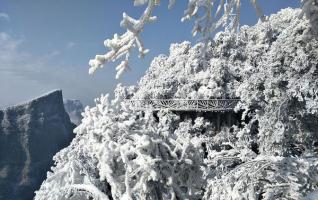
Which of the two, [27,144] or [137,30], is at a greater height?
[27,144]

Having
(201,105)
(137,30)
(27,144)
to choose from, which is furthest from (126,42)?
(27,144)

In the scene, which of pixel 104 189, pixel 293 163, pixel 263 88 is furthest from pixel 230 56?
pixel 104 189

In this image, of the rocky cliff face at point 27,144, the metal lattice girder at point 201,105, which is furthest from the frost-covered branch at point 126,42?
the rocky cliff face at point 27,144

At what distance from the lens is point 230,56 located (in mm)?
28859

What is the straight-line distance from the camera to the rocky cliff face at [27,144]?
116m

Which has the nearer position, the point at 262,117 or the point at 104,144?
the point at 104,144

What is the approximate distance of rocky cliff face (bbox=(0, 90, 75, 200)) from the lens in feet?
381

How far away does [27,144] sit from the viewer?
129 m

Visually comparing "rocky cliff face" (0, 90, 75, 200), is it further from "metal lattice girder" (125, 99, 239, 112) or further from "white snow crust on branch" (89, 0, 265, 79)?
"white snow crust on branch" (89, 0, 265, 79)

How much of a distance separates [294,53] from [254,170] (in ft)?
32.4

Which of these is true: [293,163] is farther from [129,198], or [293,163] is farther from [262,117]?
[262,117]

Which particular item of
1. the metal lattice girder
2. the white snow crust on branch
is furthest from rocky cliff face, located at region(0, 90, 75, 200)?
the white snow crust on branch

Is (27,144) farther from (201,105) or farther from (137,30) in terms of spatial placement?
(137,30)

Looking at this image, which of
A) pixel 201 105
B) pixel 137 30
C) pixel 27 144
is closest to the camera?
pixel 137 30
